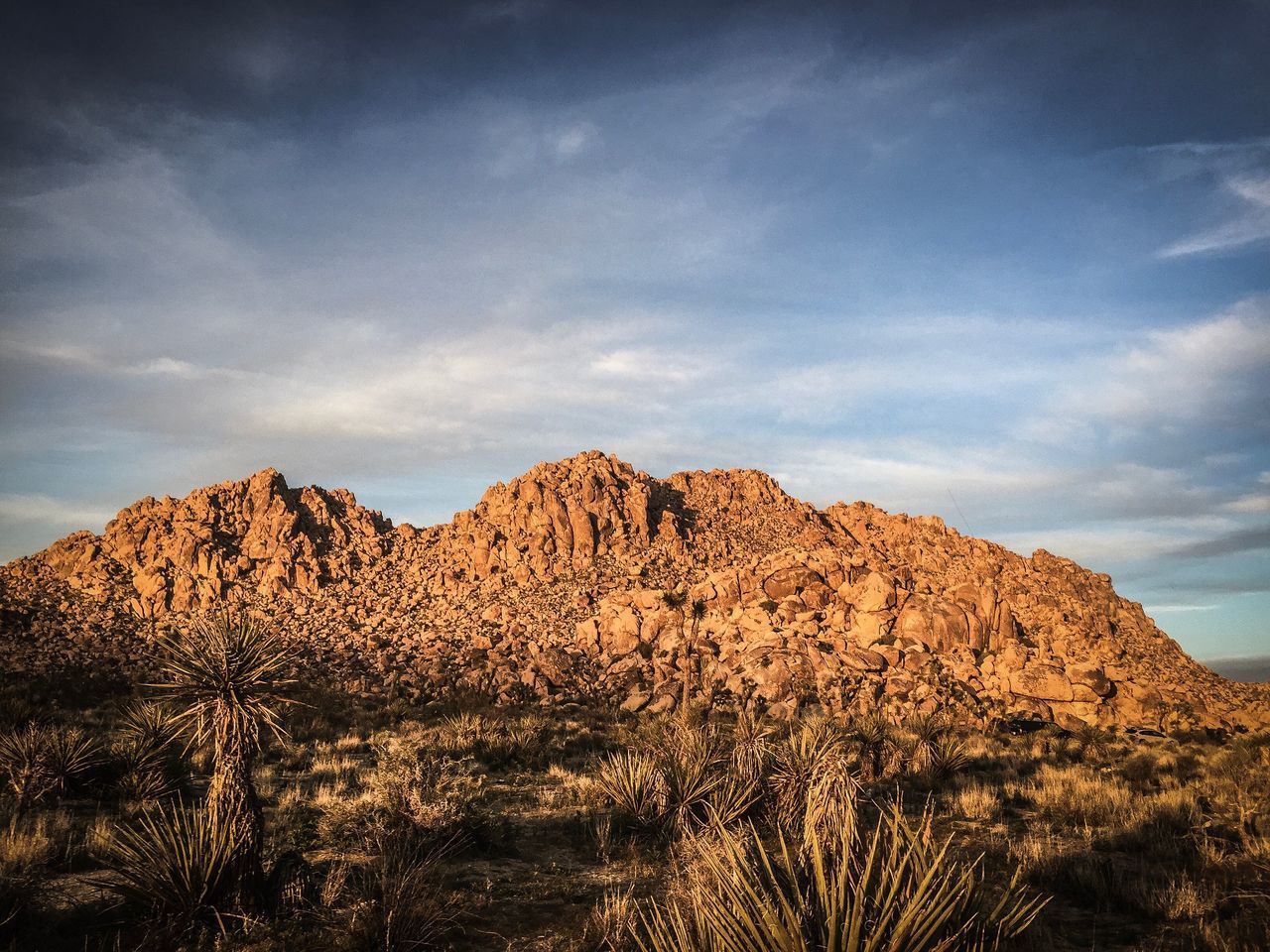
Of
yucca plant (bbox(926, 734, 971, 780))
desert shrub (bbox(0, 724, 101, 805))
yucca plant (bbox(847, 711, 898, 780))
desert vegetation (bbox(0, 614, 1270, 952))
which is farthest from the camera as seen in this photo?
yucca plant (bbox(926, 734, 971, 780))

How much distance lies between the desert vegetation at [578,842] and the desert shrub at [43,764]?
0.12ft

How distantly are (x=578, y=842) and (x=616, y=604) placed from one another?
24671 millimetres

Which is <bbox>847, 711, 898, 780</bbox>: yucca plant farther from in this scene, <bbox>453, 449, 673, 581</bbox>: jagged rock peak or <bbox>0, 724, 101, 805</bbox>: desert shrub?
<bbox>453, 449, 673, 581</bbox>: jagged rock peak

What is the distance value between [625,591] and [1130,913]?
3099 centimetres

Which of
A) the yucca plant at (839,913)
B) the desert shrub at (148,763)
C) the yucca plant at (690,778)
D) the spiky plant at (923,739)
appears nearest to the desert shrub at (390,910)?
the yucca plant at (839,913)

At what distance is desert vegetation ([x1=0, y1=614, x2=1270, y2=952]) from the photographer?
470 cm

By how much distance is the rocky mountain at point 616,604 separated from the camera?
1072 inches

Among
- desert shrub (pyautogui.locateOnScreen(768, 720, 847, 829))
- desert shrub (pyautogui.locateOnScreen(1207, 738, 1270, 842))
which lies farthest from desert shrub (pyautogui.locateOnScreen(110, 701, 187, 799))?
desert shrub (pyautogui.locateOnScreen(1207, 738, 1270, 842))

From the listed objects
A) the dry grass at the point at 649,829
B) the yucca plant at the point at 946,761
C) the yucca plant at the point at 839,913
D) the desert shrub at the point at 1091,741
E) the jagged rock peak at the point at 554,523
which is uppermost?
the jagged rock peak at the point at 554,523

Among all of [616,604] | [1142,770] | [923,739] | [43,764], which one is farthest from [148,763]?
[616,604]

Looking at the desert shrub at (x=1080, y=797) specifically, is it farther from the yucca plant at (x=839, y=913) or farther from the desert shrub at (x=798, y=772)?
the yucca plant at (x=839, y=913)

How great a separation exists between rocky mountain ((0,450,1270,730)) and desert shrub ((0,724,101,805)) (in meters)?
16.6

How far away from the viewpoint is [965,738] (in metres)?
21.0

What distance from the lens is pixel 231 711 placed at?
7039mm
